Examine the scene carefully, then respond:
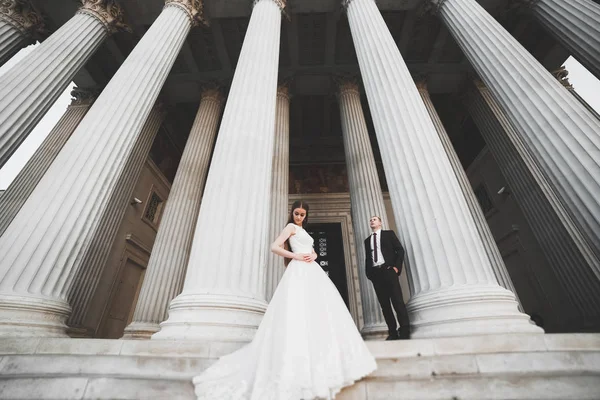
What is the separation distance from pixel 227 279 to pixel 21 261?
336 cm

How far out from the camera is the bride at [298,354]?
2.09 metres

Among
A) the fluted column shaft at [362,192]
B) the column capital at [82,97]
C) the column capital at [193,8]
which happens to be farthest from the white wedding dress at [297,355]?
the column capital at [82,97]

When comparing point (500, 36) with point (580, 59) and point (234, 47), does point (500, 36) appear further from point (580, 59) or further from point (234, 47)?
point (234, 47)

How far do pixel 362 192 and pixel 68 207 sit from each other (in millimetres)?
7581

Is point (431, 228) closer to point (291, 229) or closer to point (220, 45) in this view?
point (291, 229)

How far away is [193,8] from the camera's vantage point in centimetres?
834

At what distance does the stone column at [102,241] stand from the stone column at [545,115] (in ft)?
33.3

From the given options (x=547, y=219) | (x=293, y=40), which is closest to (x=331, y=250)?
(x=547, y=219)

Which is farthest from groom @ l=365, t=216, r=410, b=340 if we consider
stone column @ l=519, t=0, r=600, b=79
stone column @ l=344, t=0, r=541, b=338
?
stone column @ l=519, t=0, r=600, b=79

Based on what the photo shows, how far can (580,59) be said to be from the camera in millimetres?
6582

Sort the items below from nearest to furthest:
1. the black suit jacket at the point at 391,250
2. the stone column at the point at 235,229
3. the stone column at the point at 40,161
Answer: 1. the stone column at the point at 235,229
2. the black suit jacket at the point at 391,250
3. the stone column at the point at 40,161

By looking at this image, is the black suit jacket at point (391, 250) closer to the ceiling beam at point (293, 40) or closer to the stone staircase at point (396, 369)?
the stone staircase at point (396, 369)

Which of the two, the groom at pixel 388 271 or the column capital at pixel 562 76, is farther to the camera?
the column capital at pixel 562 76

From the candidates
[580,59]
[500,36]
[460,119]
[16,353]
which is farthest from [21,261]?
[460,119]
